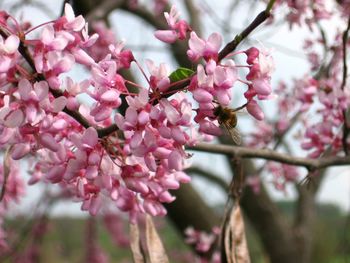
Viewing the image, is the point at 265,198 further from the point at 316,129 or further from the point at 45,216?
the point at 316,129

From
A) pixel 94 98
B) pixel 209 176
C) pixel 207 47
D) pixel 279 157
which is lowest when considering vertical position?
pixel 209 176

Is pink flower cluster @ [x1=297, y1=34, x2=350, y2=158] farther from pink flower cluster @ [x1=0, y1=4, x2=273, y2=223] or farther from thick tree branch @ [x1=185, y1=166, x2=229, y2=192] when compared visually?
thick tree branch @ [x1=185, y1=166, x2=229, y2=192]

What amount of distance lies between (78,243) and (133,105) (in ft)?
44.0

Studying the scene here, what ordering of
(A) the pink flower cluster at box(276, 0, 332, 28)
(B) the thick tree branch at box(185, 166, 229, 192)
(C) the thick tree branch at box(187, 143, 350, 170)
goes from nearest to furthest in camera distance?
(C) the thick tree branch at box(187, 143, 350, 170) < (A) the pink flower cluster at box(276, 0, 332, 28) < (B) the thick tree branch at box(185, 166, 229, 192)

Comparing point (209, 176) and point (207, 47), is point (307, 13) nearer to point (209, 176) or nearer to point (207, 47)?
point (207, 47)

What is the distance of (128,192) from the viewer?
4.04 feet

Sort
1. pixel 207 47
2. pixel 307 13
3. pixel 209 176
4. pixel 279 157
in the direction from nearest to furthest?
pixel 207 47, pixel 279 157, pixel 307 13, pixel 209 176

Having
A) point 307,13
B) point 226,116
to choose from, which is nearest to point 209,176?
point 307,13

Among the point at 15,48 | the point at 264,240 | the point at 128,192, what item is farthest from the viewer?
the point at 264,240

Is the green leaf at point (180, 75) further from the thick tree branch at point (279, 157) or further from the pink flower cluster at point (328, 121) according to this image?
the pink flower cluster at point (328, 121)

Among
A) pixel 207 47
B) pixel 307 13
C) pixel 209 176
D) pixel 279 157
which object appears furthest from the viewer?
pixel 209 176

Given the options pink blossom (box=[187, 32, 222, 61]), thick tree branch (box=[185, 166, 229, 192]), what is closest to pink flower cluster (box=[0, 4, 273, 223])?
pink blossom (box=[187, 32, 222, 61])

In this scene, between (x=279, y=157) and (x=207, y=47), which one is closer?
(x=207, y=47)

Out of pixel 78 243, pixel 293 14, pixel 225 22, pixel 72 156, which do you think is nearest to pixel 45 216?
pixel 225 22
